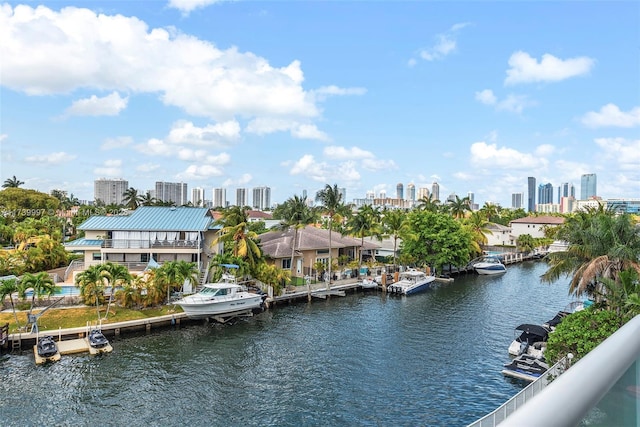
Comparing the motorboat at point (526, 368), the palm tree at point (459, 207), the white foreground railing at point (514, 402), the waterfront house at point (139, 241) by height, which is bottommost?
the motorboat at point (526, 368)

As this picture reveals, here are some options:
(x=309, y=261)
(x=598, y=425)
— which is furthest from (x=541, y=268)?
(x=598, y=425)

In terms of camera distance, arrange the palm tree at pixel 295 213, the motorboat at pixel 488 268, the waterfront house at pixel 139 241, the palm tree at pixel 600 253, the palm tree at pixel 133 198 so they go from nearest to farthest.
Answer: the palm tree at pixel 600 253
the waterfront house at pixel 139 241
the palm tree at pixel 295 213
the motorboat at pixel 488 268
the palm tree at pixel 133 198

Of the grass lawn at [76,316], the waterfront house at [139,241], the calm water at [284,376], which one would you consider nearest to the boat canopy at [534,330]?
the calm water at [284,376]

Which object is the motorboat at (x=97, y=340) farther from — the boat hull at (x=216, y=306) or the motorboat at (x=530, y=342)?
the motorboat at (x=530, y=342)

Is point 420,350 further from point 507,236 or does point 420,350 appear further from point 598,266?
point 507,236

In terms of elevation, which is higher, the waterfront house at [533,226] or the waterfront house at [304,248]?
the waterfront house at [533,226]
